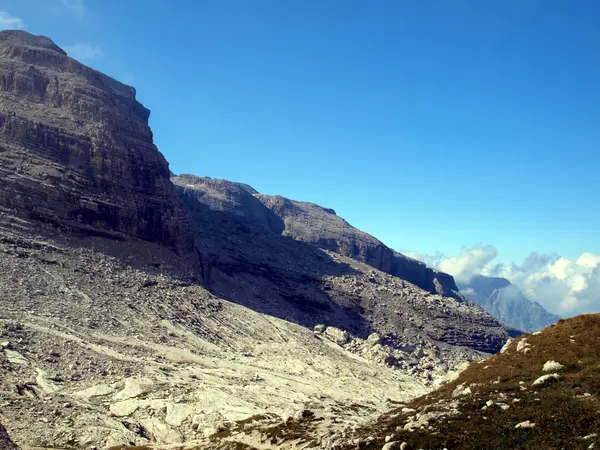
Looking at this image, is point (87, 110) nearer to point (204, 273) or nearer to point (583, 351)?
point (204, 273)

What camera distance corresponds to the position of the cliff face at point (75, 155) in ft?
361

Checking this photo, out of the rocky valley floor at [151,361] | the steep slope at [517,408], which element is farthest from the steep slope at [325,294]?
the steep slope at [517,408]

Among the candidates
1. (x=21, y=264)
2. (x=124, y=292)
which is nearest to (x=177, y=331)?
(x=124, y=292)

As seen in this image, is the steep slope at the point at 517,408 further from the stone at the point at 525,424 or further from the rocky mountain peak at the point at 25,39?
the rocky mountain peak at the point at 25,39

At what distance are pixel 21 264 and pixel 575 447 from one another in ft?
306

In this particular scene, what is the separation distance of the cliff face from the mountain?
0.48 meters

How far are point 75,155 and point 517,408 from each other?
12570 centimetres

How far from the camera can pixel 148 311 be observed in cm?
9250

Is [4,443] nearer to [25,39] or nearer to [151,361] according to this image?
[151,361]

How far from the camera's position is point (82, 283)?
299 ft

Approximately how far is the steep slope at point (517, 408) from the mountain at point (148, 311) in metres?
7.69

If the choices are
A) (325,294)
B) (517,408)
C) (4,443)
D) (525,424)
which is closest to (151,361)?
(4,443)

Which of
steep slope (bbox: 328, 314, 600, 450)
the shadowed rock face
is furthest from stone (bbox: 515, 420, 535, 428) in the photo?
the shadowed rock face

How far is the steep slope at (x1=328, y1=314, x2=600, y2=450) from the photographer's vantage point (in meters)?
19.8
